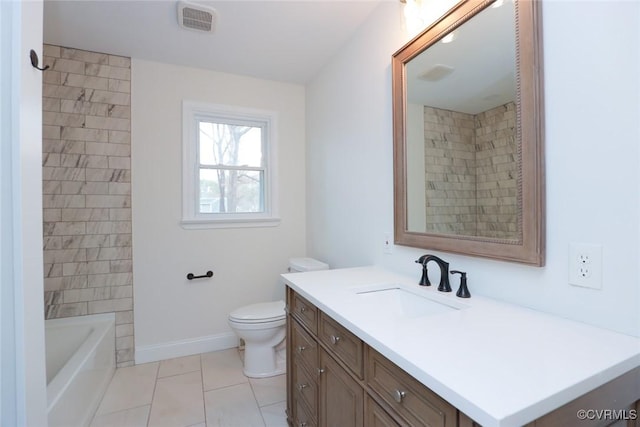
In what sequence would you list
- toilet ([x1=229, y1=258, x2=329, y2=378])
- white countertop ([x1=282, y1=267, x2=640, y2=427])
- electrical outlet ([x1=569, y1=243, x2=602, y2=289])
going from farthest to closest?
toilet ([x1=229, y1=258, x2=329, y2=378])
electrical outlet ([x1=569, y1=243, x2=602, y2=289])
white countertop ([x1=282, y1=267, x2=640, y2=427])

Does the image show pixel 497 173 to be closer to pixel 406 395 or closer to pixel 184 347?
pixel 406 395

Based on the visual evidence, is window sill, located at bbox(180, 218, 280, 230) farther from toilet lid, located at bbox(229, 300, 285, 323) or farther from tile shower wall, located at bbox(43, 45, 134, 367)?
toilet lid, located at bbox(229, 300, 285, 323)

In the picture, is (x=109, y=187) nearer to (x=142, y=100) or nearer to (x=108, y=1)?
(x=142, y=100)

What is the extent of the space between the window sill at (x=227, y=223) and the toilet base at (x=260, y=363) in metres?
1.05

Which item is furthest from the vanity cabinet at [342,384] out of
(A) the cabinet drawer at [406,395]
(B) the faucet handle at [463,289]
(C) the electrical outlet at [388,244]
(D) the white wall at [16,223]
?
(D) the white wall at [16,223]

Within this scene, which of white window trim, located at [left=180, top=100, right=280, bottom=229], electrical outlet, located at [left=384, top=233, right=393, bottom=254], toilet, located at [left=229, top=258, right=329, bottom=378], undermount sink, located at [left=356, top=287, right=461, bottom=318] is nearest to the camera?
undermount sink, located at [left=356, top=287, right=461, bottom=318]

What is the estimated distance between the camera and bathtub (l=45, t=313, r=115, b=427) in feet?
4.77

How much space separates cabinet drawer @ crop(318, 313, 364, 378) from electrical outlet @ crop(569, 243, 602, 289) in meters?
0.70

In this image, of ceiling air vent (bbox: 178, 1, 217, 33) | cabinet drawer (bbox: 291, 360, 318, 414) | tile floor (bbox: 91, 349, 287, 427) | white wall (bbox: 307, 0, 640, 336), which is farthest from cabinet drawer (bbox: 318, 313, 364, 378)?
ceiling air vent (bbox: 178, 1, 217, 33)

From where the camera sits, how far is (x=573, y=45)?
3.00 ft

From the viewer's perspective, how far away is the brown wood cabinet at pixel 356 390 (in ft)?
2.22

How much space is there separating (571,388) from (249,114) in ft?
9.15

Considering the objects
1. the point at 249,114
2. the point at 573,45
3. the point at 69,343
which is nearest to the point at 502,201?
the point at 573,45

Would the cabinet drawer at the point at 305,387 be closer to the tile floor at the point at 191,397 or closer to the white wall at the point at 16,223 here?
the tile floor at the point at 191,397
